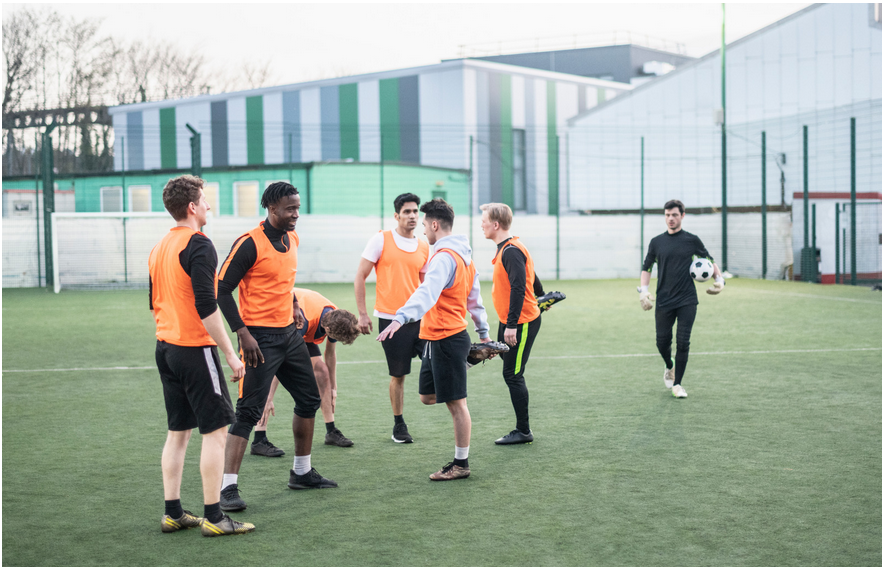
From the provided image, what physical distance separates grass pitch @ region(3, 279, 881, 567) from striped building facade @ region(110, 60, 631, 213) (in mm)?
20646

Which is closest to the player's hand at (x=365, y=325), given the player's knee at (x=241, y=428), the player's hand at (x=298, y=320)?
the player's hand at (x=298, y=320)

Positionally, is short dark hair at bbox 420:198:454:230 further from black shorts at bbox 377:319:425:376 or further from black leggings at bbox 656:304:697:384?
black leggings at bbox 656:304:697:384

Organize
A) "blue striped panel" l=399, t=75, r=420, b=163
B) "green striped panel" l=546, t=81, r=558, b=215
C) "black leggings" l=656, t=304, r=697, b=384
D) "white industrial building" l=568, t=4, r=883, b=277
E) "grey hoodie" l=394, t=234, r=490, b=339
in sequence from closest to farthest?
"grey hoodie" l=394, t=234, r=490, b=339 < "black leggings" l=656, t=304, r=697, b=384 < "white industrial building" l=568, t=4, r=883, b=277 < "blue striped panel" l=399, t=75, r=420, b=163 < "green striped panel" l=546, t=81, r=558, b=215

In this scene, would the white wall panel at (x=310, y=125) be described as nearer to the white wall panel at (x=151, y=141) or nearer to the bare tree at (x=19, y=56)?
the white wall panel at (x=151, y=141)

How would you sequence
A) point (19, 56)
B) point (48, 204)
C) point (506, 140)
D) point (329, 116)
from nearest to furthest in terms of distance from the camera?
1. point (48, 204)
2. point (19, 56)
3. point (506, 140)
4. point (329, 116)

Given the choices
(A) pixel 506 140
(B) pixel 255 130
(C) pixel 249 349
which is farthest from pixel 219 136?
(C) pixel 249 349

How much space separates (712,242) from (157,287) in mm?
23498

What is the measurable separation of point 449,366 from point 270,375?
3.75ft

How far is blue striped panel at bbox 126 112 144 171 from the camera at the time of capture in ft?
114

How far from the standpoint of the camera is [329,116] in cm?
3216

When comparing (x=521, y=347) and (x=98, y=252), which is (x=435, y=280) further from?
(x=98, y=252)

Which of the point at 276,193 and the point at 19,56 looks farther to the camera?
the point at 19,56

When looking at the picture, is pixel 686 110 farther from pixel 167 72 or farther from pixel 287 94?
pixel 167 72

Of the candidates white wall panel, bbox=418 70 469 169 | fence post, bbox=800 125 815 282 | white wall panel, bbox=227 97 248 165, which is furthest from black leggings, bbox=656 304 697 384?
white wall panel, bbox=227 97 248 165
